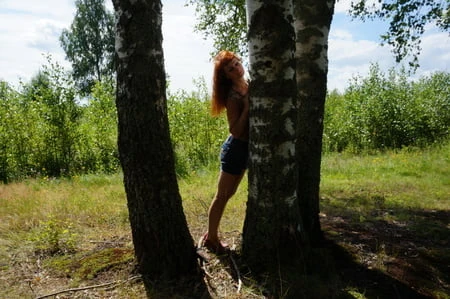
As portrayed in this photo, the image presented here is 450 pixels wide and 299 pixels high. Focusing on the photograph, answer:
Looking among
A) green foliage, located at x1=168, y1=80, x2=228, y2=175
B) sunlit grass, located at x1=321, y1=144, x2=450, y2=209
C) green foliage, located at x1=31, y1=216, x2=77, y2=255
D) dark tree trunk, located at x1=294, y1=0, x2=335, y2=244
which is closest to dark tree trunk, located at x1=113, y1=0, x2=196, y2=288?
green foliage, located at x1=31, y1=216, x2=77, y2=255

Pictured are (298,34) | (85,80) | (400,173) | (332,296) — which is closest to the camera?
(332,296)

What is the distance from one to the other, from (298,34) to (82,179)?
A: 8.30 meters

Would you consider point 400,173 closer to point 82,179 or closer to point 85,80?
point 82,179

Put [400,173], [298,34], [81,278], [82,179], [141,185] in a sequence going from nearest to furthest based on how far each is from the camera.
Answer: [141,185], [81,278], [298,34], [400,173], [82,179]

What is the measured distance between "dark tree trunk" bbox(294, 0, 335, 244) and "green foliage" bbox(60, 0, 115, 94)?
122 ft

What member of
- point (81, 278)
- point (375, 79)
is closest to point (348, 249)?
point (81, 278)

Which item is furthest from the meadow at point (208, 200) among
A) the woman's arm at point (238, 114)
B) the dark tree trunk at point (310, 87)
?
the woman's arm at point (238, 114)

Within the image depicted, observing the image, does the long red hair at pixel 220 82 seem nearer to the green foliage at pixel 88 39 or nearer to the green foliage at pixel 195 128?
the green foliage at pixel 195 128

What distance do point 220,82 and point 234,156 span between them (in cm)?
77

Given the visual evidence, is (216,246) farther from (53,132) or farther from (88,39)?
(88,39)

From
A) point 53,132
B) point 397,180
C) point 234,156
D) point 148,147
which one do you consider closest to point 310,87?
point 234,156

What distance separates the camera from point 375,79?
16.8 meters

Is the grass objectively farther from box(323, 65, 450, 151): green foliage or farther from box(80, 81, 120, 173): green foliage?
box(323, 65, 450, 151): green foliage

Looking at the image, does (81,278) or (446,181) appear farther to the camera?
(446,181)
